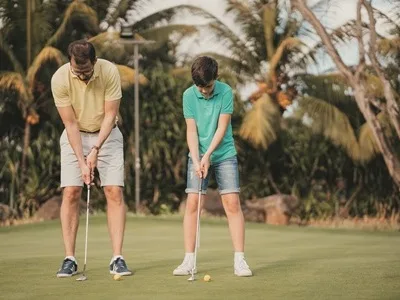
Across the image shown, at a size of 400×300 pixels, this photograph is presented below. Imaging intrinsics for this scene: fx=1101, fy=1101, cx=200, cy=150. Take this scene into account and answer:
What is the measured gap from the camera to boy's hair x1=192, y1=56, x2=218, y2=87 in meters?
8.13

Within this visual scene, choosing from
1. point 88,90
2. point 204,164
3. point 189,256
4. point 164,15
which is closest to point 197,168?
point 204,164

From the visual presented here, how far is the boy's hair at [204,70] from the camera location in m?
8.13

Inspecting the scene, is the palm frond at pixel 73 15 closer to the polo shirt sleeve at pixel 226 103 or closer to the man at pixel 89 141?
the man at pixel 89 141

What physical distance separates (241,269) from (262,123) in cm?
1667

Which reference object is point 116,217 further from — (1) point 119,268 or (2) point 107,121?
(2) point 107,121

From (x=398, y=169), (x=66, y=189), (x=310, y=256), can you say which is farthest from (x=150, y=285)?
(x=398, y=169)

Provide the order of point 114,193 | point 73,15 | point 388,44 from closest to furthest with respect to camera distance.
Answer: point 114,193 → point 388,44 → point 73,15

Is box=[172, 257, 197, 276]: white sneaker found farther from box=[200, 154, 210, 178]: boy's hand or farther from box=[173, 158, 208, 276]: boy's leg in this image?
box=[200, 154, 210, 178]: boy's hand

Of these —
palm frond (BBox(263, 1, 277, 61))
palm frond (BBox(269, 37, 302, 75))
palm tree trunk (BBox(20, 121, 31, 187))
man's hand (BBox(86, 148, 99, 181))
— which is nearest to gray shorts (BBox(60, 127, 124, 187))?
man's hand (BBox(86, 148, 99, 181))

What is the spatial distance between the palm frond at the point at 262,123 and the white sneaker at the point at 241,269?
16446 millimetres

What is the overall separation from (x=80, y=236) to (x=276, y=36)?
14.1 m

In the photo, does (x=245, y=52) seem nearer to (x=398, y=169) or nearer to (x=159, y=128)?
(x=159, y=128)

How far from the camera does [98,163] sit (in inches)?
338

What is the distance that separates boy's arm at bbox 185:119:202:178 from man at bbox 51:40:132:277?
23.2 inches
